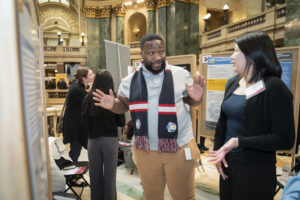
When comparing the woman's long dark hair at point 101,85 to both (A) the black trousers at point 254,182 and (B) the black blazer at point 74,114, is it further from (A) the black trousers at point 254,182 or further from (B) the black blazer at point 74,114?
(A) the black trousers at point 254,182

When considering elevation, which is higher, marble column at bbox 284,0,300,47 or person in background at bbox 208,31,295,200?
→ marble column at bbox 284,0,300,47

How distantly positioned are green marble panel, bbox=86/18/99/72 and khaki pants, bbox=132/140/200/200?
551 inches

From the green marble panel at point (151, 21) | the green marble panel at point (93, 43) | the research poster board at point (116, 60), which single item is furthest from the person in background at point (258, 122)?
the green marble panel at point (93, 43)

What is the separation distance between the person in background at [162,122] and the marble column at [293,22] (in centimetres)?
523

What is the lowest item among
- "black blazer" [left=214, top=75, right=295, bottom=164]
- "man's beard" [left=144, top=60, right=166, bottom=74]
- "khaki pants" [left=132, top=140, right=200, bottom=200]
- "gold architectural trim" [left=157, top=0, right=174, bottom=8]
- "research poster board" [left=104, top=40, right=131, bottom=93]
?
"khaki pants" [left=132, top=140, right=200, bottom=200]

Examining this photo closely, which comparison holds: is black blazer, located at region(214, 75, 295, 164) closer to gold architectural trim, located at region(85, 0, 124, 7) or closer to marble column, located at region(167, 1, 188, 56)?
marble column, located at region(167, 1, 188, 56)

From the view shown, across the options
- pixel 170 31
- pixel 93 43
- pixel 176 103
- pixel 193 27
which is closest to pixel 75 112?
pixel 176 103

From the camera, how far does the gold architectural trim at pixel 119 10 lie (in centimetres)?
1464

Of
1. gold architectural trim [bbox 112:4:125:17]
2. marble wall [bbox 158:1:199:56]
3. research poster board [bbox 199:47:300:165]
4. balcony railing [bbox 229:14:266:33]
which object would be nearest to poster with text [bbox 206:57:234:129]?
research poster board [bbox 199:47:300:165]

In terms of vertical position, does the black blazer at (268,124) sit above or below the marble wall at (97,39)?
below

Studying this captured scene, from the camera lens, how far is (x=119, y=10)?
577 inches

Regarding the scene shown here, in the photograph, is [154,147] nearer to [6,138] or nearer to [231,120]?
[231,120]

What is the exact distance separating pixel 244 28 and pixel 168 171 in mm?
10551

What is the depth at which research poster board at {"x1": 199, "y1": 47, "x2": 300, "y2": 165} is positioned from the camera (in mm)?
2322
